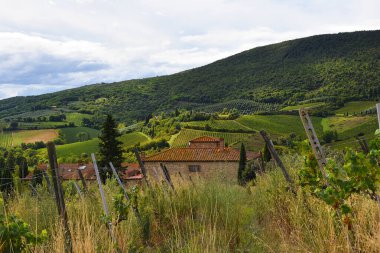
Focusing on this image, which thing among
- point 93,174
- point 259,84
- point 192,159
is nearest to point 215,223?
point 93,174

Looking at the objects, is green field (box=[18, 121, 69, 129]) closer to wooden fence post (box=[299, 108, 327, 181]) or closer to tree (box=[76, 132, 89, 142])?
tree (box=[76, 132, 89, 142])

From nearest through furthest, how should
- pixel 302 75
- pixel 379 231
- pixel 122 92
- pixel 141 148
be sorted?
pixel 379 231
pixel 141 148
pixel 302 75
pixel 122 92

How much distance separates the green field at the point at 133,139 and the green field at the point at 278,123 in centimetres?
2061

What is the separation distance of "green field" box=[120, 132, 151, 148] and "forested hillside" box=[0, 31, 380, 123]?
3010 centimetres

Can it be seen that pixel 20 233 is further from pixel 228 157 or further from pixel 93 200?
pixel 228 157

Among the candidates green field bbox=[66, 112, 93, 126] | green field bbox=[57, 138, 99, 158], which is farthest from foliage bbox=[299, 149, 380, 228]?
green field bbox=[66, 112, 93, 126]

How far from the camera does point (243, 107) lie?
10550cm

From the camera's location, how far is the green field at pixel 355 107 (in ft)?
269

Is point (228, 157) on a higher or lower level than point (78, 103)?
lower

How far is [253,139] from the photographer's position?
68500mm

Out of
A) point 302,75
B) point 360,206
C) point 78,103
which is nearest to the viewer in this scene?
point 360,206

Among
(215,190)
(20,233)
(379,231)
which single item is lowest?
(215,190)

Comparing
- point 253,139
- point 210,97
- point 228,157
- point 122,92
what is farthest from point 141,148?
point 122,92

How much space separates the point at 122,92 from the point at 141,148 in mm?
78941
